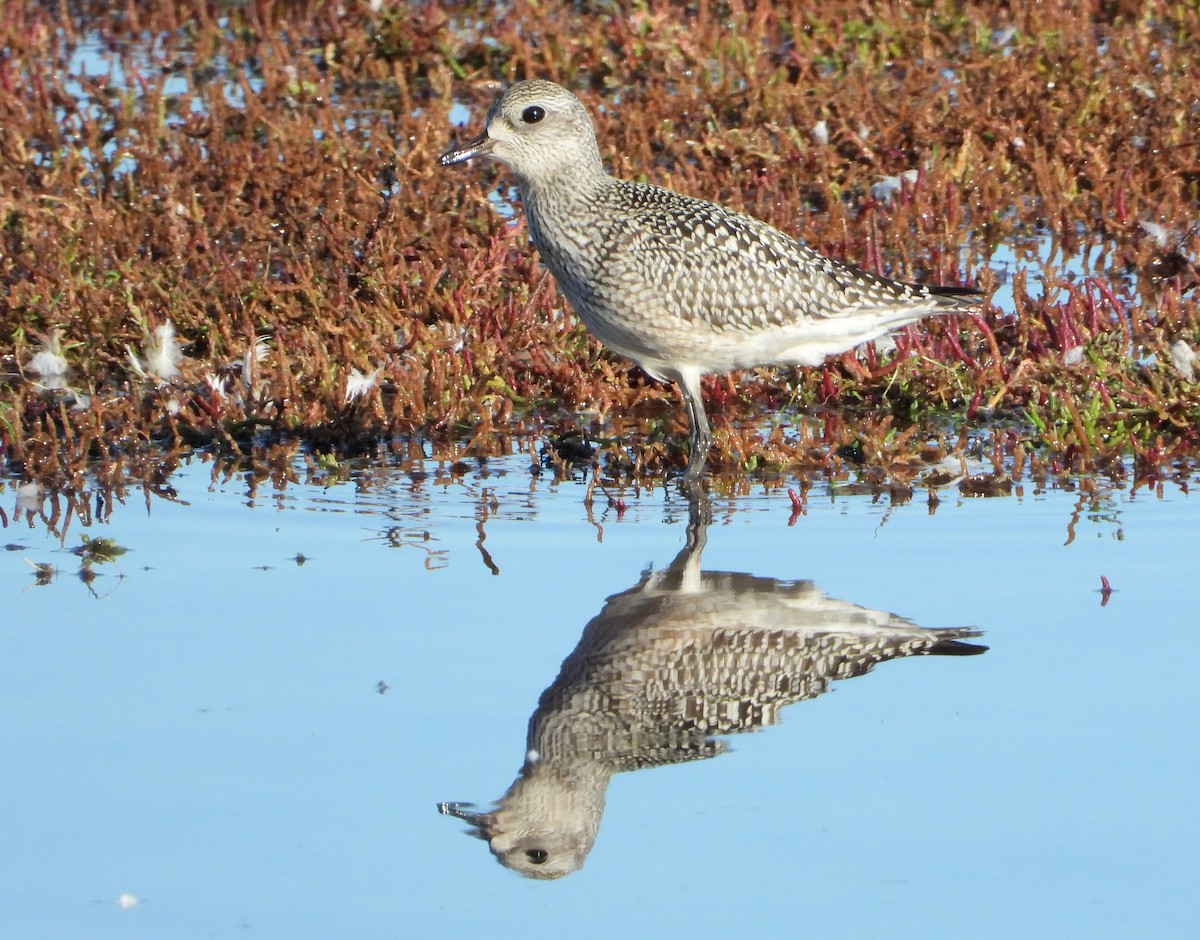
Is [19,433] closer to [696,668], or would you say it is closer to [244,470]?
[244,470]

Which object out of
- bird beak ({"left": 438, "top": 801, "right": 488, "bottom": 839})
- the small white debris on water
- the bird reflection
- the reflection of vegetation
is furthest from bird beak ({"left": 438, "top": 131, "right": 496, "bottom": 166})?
bird beak ({"left": 438, "top": 801, "right": 488, "bottom": 839})

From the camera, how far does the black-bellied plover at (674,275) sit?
6906mm

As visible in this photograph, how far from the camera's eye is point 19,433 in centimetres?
715

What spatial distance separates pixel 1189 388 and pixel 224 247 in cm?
445

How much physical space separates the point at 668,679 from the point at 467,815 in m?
1.02

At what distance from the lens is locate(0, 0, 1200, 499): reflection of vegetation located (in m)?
7.53

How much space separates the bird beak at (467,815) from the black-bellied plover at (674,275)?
9.06 feet

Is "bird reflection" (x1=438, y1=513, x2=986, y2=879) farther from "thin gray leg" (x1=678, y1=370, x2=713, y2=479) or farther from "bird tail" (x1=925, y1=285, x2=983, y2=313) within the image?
"bird tail" (x1=925, y1=285, x2=983, y2=313)

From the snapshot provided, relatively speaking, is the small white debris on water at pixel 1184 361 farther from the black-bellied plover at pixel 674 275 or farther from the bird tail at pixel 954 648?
the bird tail at pixel 954 648

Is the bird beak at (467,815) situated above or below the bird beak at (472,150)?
below

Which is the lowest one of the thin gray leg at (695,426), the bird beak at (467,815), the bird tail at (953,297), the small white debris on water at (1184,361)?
the bird beak at (467,815)

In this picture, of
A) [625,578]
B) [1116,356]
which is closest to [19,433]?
[625,578]

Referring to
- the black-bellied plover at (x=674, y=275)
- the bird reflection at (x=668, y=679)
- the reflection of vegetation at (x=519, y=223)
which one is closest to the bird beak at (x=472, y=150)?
the black-bellied plover at (x=674, y=275)

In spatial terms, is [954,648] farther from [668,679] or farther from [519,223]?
[519,223]
